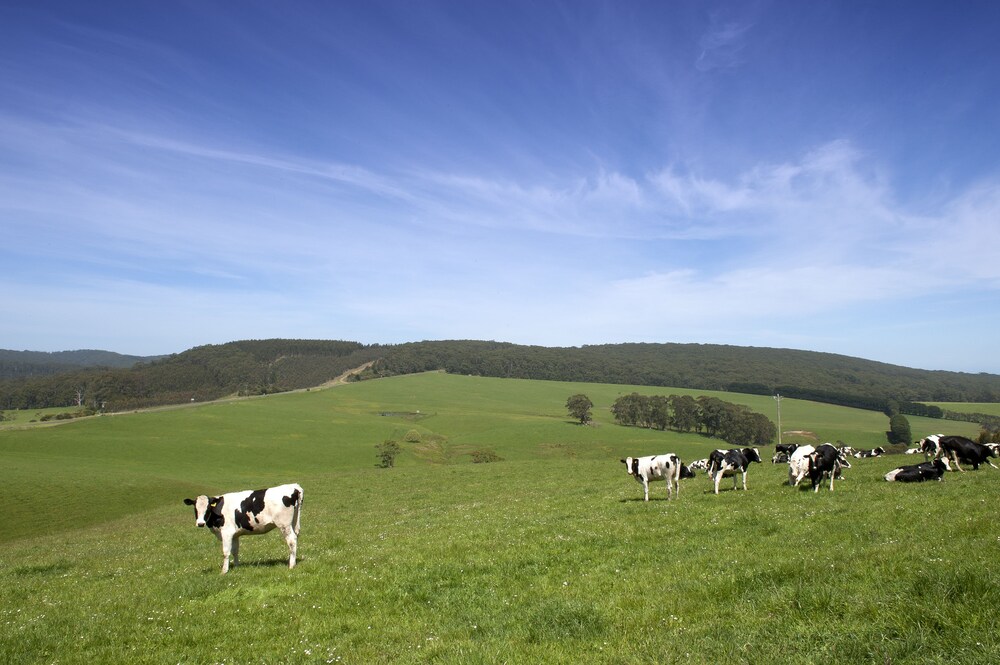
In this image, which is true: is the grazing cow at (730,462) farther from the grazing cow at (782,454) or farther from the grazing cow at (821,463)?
the grazing cow at (782,454)

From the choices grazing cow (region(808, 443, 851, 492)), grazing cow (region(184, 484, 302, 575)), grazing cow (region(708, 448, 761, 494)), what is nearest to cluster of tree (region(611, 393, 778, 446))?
grazing cow (region(708, 448, 761, 494))

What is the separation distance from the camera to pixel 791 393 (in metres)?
184

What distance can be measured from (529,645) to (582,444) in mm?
88334

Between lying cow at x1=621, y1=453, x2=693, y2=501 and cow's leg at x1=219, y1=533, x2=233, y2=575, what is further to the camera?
lying cow at x1=621, y1=453, x2=693, y2=501

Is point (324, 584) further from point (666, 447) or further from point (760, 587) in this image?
point (666, 447)

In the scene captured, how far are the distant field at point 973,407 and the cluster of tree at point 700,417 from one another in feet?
264

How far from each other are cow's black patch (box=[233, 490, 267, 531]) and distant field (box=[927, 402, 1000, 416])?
192741 millimetres

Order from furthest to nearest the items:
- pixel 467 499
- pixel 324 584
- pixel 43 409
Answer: pixel 43 409 → pixel 467 499 → pixel 324 584

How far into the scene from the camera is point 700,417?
121 meters

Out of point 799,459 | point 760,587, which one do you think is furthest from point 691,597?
point 799,459

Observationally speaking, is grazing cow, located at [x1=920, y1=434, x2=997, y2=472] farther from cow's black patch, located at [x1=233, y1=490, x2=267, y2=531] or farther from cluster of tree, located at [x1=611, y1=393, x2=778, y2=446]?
cluster of tree, located at [x1=611, y1=393, x2=778, y2=446]

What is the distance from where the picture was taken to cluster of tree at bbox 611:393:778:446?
11362 cm

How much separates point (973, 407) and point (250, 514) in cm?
20974

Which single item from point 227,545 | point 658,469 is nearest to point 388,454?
point 658,469
